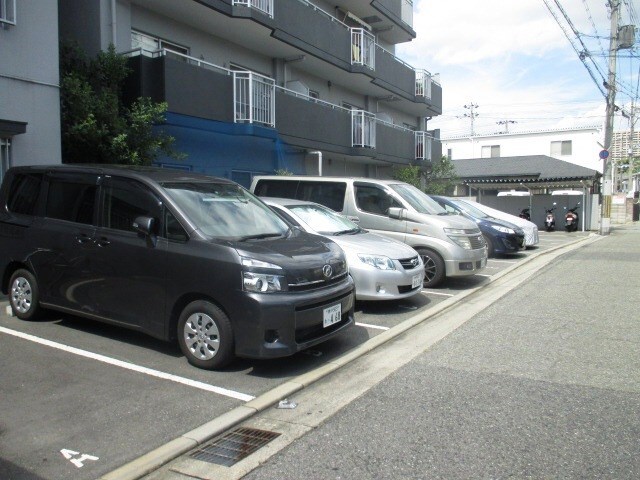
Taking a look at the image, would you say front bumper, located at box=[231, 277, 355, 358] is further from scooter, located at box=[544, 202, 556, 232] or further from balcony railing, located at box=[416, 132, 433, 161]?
scooter, located at box=[544, 202, 556, 232]

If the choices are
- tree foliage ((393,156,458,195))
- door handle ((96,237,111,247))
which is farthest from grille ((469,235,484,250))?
tree foliage ((393,156,458,195))

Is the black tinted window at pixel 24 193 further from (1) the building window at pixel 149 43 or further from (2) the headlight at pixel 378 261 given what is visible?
(1) the building window at pixel 149 43

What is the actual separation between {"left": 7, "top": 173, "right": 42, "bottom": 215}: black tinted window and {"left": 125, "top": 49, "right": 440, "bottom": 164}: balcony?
4.55 metres

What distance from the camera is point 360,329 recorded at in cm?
687

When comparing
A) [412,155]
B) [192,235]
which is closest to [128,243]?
[192,235]

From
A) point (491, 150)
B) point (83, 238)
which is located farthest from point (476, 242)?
point (491, 150)

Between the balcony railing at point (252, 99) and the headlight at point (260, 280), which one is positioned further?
the balcony railing at point (252, 99)

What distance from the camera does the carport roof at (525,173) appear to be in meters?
28.4

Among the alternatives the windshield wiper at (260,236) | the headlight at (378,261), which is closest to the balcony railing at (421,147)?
the headlight at (378,261)

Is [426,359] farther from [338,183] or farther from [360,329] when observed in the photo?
[338,183]

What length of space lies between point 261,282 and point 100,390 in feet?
5.31

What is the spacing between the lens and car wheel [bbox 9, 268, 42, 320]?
251 inches

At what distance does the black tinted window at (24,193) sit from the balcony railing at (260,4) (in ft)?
25.6

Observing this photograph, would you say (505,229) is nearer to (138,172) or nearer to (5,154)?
(138,172)
